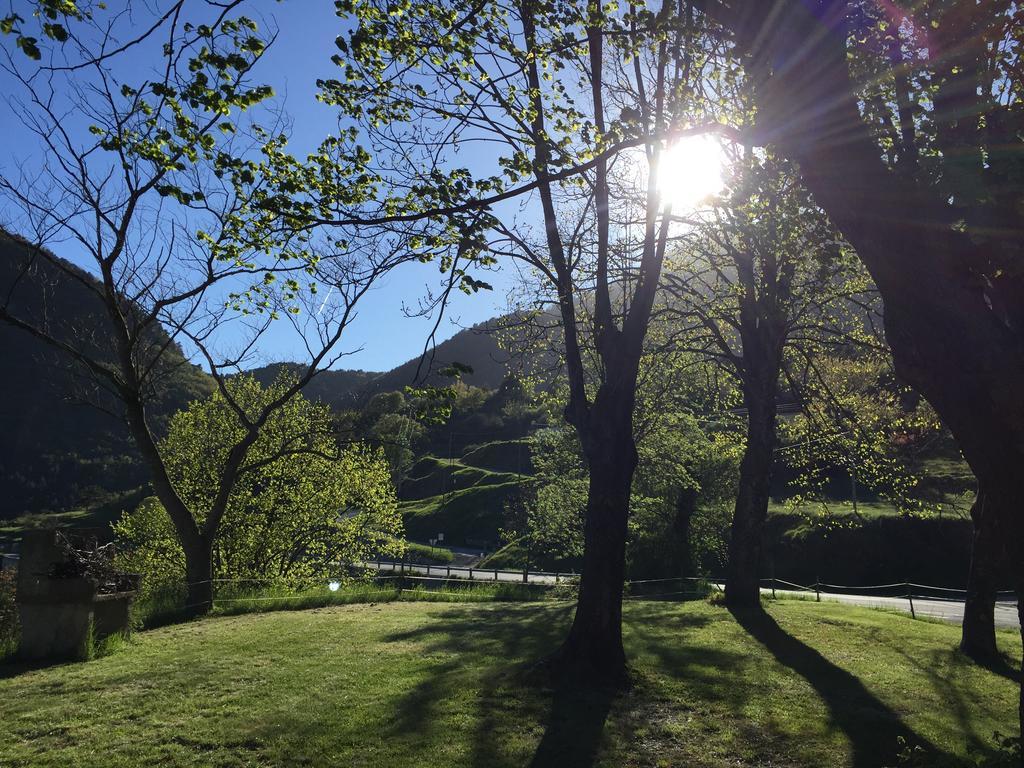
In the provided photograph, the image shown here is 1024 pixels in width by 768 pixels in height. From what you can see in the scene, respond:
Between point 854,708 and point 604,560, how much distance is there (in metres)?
3.05

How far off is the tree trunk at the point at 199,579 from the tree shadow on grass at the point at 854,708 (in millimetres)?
10664

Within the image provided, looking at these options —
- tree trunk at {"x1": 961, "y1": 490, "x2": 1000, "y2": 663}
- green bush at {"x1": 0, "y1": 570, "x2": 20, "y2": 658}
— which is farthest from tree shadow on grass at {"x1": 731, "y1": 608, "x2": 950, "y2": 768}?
green bush at {"x1": 0, "y1": 570, "x2": 20, "y2": 658}

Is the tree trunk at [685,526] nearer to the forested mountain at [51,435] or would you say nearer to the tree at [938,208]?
the tree at [938,208]

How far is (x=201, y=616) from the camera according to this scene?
13.3 m

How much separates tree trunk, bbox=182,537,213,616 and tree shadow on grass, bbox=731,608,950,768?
10664 mm

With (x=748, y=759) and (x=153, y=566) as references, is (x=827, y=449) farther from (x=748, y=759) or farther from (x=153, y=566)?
(x=153, y=566)

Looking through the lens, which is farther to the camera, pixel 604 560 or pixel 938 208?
pixel 604 560

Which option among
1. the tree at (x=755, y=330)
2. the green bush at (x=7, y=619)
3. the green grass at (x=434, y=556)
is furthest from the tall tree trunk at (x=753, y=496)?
the green grass at (x=434, y=556)

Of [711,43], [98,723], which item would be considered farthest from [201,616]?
[711,43]

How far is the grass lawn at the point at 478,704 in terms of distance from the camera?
5719 mm

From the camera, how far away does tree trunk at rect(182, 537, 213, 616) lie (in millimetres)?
13586

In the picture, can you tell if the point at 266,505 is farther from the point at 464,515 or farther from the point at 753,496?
the point at 464,515

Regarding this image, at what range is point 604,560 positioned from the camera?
8.34m

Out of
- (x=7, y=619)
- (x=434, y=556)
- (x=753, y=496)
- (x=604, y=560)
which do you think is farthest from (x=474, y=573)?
(x=604, y=560)
